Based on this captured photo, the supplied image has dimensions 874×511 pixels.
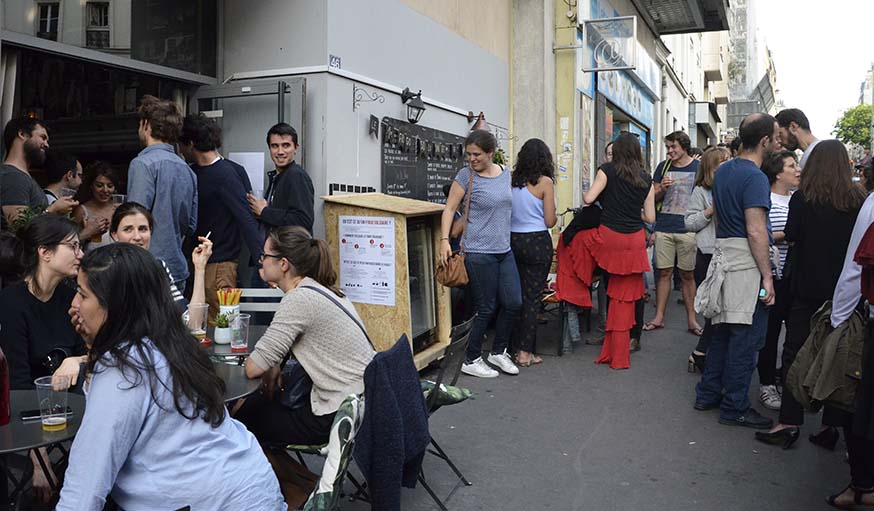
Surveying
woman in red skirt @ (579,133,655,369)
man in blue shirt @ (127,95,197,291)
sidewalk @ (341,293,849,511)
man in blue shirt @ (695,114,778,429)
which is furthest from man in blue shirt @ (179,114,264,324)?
man in blue shirt @ (695,114,778,429)

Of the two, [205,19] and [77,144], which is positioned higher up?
[205,19]

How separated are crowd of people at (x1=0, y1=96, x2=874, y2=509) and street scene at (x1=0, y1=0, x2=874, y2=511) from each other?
13 mm

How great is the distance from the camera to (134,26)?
18.4ft

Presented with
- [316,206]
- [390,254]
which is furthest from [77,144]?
[390,254]

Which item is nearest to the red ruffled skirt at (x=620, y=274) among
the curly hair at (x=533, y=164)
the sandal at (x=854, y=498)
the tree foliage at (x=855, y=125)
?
the curly hair at (x=533, y=164)

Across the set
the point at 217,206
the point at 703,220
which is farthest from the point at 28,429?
the point at 703,220

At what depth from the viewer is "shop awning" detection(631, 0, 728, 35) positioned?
17281mm

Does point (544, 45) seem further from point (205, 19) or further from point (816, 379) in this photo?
point (816, 379)

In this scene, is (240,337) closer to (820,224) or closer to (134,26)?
(134,26)

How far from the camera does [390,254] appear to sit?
18.7 ft

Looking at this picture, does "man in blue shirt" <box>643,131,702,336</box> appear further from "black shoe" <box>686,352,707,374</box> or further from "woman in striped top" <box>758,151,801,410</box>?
"woman in striped top" <box>758,151,801,410</box>

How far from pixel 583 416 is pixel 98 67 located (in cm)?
429

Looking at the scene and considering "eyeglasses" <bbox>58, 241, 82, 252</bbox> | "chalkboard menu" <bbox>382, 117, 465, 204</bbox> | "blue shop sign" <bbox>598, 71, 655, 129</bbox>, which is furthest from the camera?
"blue shop sign" <bbox>598, 71, 655, 129</bbox>

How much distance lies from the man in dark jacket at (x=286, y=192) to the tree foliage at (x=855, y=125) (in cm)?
7099
